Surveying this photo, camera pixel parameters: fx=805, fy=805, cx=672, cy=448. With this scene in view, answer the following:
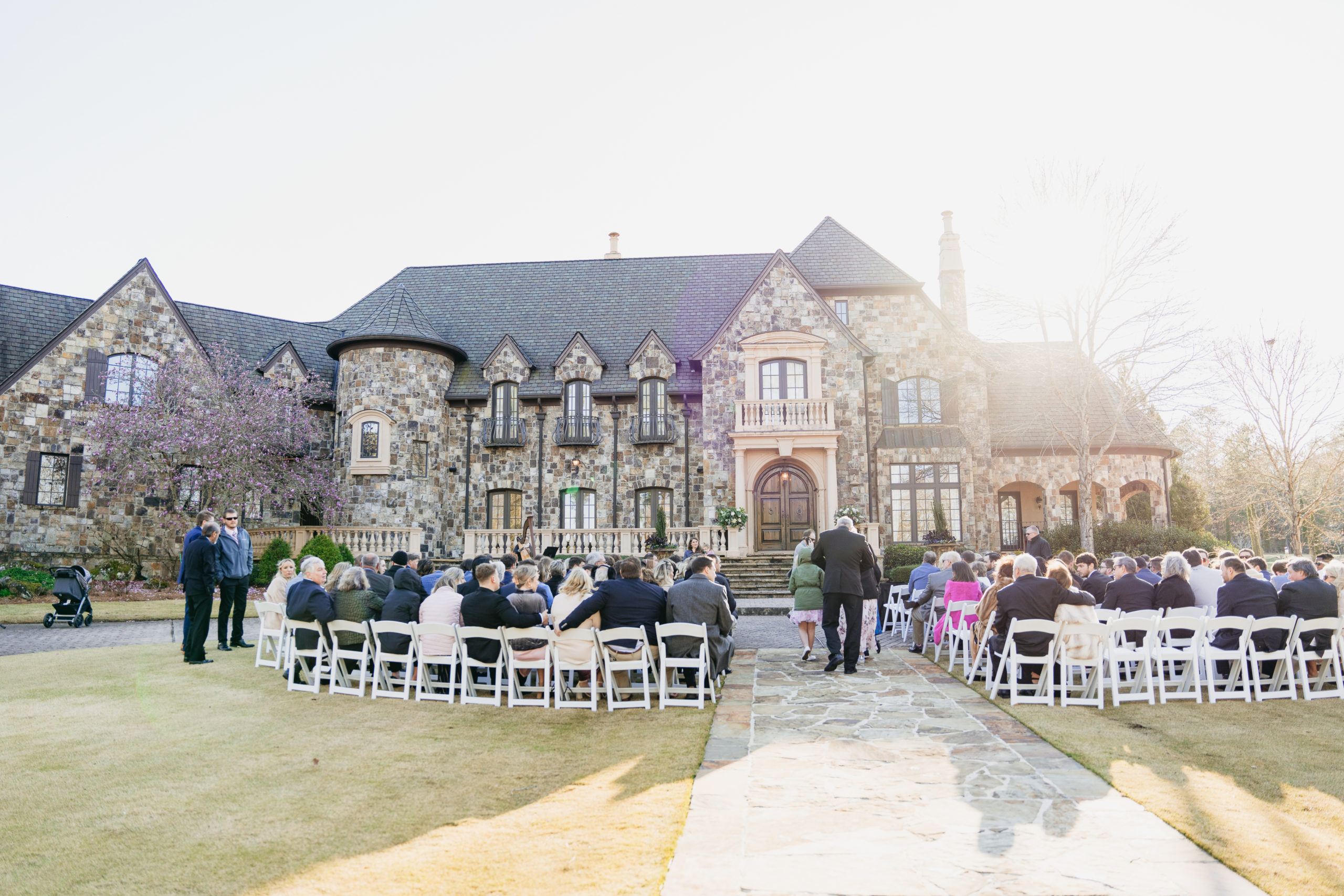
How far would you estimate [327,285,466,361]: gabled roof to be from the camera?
24.6 meters

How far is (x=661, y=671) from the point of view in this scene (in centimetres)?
766

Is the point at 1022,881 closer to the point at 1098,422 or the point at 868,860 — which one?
the point at 868,860

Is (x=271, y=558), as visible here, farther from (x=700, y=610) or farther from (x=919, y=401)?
(x=919, y=401)

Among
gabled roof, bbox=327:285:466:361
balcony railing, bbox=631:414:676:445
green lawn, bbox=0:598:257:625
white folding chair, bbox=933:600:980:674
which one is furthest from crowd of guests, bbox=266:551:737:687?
gabled roof, bbox=327:285:466:361

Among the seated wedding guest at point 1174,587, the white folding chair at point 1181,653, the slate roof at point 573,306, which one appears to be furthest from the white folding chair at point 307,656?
the slate roof at point 573,306

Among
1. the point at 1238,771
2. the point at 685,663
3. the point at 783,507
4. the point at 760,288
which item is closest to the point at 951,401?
the point at 783,507

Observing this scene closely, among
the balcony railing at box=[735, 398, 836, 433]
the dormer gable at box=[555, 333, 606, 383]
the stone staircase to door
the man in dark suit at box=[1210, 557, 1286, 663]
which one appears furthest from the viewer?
the dormer gable at box=[555, 333, 606, 383]

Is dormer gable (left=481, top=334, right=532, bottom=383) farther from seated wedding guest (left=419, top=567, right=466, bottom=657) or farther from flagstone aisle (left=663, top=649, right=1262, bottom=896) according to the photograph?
flagstone aisle (left=663, top=649, right=1262, bottom=896)

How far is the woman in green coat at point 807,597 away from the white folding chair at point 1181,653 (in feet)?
12.3

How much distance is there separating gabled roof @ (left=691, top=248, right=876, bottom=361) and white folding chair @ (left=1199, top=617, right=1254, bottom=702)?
16.3 m

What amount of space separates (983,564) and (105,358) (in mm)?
24392

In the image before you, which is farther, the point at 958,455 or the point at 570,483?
the point at 570,483

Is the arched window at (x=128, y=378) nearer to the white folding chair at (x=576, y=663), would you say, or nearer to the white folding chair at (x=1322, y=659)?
the white folding chair at (x=576, y=663)

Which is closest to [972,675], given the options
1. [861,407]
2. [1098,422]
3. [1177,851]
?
[1177,851]
